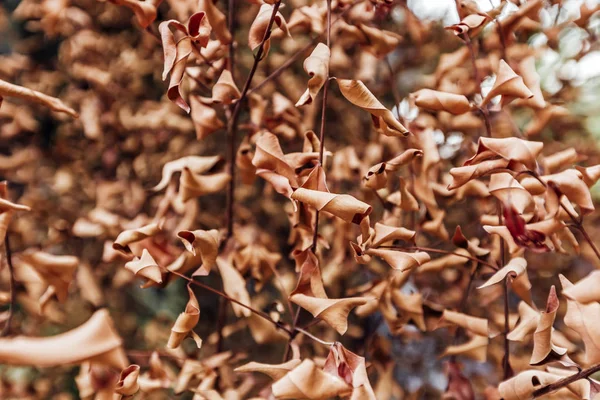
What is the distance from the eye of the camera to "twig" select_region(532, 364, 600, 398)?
1.21 feet

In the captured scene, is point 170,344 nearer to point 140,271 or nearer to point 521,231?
point 140,271

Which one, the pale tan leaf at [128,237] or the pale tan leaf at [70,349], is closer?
the pale tan leaf at [70,349]

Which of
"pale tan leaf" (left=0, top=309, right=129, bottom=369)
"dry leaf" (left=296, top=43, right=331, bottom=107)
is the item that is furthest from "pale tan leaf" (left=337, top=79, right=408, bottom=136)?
"pale tan leaf" (left=0, top=309, right=129, bottom=369)

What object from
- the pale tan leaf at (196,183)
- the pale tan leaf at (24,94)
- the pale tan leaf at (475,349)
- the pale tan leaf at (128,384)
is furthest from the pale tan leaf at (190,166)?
the pale tan leaf at (475,349)

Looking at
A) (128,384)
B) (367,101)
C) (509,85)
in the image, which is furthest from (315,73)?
(128,384)

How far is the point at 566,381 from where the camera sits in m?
0.38

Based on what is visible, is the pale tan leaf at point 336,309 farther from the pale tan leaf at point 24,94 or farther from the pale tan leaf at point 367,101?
the pale tan leaf at point 24,94

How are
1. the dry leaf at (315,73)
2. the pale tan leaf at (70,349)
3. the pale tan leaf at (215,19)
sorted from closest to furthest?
the pale tan leaf at (70,349) → the dry leaf at (315,73) → the pale tan leaf at (215,19)

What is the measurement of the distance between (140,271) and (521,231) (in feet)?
1.06

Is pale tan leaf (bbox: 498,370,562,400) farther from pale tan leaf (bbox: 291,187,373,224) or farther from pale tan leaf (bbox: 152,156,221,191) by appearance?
pale tan leaf (bbox: 152,156,221,191)

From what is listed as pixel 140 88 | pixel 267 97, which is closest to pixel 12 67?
pixel 140 88

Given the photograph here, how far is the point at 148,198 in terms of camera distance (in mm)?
931

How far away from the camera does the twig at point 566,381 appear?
368 mm

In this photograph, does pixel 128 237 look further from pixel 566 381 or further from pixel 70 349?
pixel 566 381
